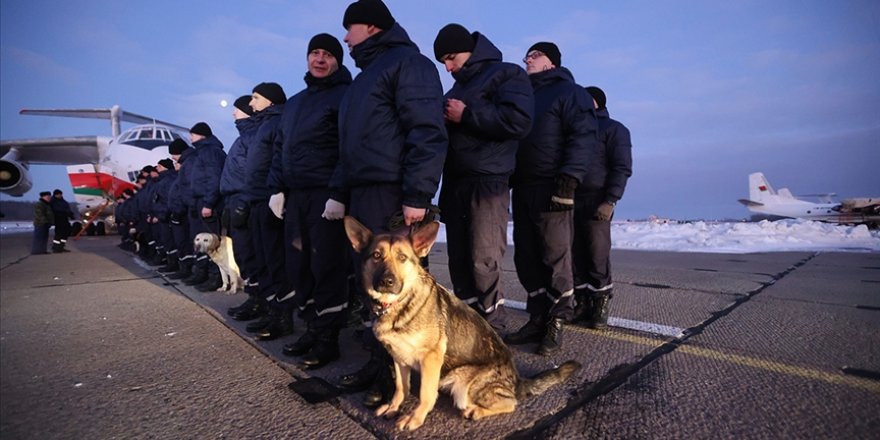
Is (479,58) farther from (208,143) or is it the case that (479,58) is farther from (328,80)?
(208,143)

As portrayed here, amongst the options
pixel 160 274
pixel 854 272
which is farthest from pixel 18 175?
pixel 854 272

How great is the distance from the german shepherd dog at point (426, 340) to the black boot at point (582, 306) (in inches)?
73.9

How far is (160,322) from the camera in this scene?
3953mm

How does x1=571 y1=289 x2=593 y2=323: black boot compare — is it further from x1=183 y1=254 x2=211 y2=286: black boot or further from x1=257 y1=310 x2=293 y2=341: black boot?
x1=183 y1=254 x2=211 y2=286: black boot

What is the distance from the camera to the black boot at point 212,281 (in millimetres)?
5848

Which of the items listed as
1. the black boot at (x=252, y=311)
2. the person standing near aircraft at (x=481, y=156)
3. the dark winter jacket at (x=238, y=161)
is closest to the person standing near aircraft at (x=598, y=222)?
the person standing near aircraft at (x=481, y=156)

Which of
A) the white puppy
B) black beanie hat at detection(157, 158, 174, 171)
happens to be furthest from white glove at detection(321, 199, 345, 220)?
black beanie hat at detection(157, 158, 174, 171)

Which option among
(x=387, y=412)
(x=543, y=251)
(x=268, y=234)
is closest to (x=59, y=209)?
(x=268, y=234)

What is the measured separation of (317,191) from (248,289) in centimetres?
217

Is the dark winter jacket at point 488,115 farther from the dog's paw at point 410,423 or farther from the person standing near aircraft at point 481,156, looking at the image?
the dog's paw at point 410,423

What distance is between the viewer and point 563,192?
9.78 feet

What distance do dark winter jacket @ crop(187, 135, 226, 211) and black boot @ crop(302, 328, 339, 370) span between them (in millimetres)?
3520

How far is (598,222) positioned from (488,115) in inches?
71.7

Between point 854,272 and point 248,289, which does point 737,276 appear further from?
point 248,289
